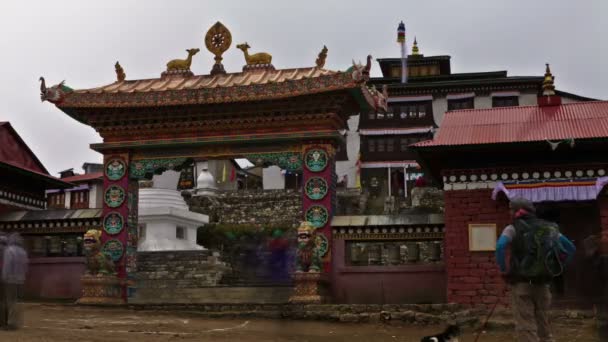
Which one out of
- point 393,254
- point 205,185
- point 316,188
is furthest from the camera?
point 205,185

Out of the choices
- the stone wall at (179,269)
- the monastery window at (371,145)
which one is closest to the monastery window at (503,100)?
the monastery window at (371,145)

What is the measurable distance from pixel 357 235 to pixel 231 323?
4.35m

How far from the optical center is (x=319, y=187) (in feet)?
65.1

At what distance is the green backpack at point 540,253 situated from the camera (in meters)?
9.19

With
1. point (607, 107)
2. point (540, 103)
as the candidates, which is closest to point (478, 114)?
point (540, 103)

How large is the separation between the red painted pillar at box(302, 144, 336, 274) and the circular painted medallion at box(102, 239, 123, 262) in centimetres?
523

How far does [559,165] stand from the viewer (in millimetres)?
17672

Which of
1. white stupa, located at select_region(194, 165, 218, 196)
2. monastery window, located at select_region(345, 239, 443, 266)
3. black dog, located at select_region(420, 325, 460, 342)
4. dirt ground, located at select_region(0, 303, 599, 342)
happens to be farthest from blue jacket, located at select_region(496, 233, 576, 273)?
white stupa, located at select_region(194, 165, 218, 196)

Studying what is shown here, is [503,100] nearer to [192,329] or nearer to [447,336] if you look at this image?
[192,329]

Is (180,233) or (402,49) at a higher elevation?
(402,49)

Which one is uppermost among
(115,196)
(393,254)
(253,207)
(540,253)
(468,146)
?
(253,207)

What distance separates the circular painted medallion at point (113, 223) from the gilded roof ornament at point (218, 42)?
478 cm

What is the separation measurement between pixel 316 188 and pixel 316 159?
0.74 meters

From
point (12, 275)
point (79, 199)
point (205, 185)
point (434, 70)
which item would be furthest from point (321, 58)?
point (434, 70)
